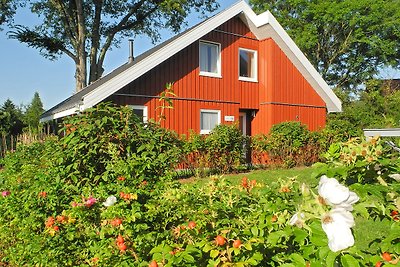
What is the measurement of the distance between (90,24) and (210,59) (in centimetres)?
1555

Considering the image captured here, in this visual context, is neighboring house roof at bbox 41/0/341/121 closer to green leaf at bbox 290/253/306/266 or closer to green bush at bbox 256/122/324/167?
green bush at bbox 256/122/324/167

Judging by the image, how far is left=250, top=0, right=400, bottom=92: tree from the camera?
31141 mm

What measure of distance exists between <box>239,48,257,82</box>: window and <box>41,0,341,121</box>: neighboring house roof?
902 mm

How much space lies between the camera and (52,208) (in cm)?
303

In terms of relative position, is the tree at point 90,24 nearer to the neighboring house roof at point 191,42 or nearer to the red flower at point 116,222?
the neighboring house roof at point 191,42

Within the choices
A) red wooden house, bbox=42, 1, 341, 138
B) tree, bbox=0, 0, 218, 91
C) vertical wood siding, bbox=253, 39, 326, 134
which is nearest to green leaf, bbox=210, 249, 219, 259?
red wooden house, bbox=42, 1, 341, 138

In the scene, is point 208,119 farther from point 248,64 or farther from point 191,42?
point 248,64

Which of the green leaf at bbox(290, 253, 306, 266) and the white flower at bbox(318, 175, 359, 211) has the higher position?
the white flower at bbox(318, 175, 359, 211)

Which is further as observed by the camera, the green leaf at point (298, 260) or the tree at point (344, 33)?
the tree at point (344, 33)

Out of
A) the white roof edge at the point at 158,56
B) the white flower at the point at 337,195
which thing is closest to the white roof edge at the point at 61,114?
Answer: the white roof edge at the point at 158,56

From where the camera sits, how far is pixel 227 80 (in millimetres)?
14914

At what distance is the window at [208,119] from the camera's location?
1429 centimetres

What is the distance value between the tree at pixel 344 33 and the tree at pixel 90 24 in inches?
453

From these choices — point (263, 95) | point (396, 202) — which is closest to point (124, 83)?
point (263, 95)
